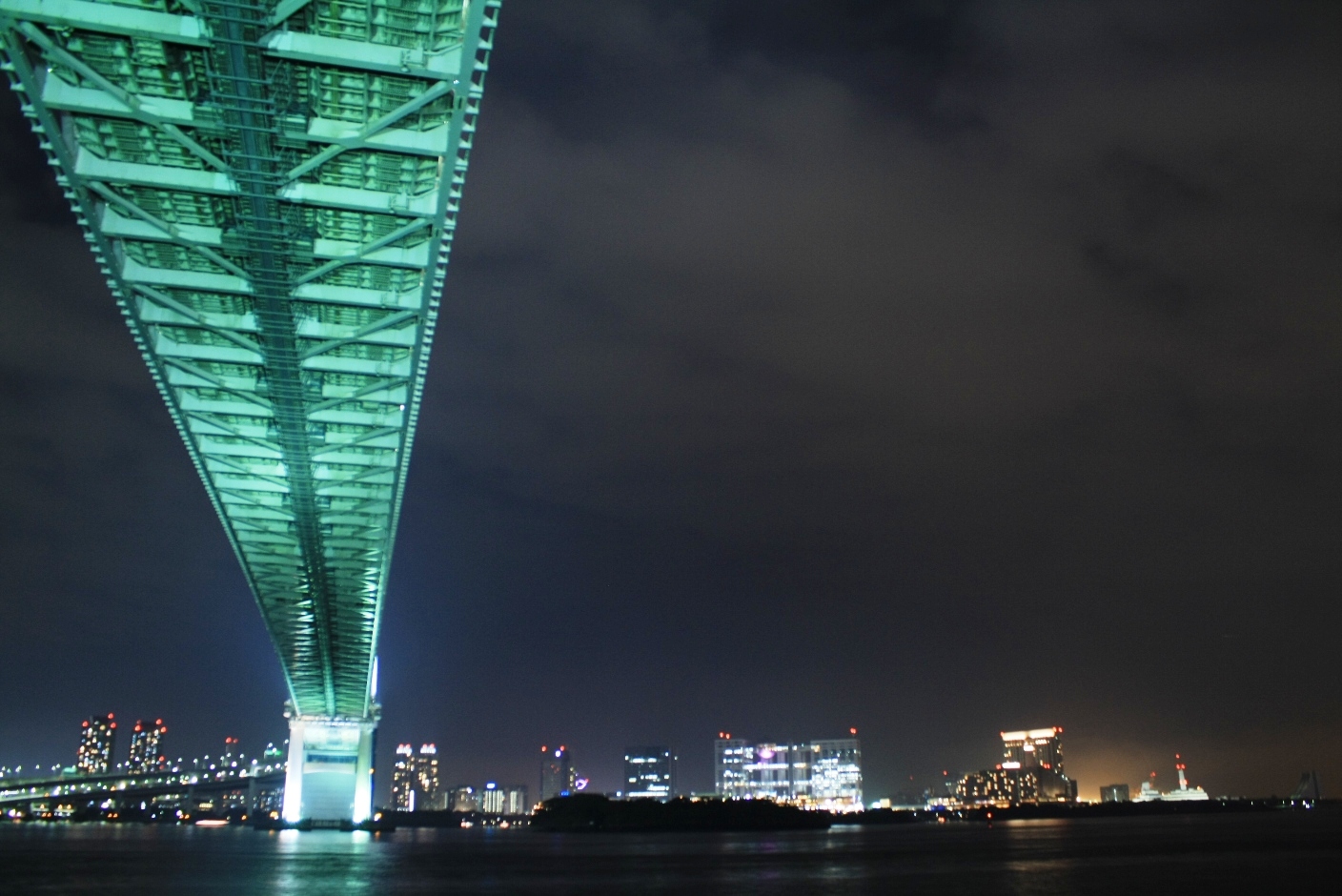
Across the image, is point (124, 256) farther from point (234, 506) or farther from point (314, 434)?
point (234, 506)

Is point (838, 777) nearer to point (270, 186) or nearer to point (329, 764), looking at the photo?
point (329, 764)

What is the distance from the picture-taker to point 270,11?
53.1ft

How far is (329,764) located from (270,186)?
7730 centimetres

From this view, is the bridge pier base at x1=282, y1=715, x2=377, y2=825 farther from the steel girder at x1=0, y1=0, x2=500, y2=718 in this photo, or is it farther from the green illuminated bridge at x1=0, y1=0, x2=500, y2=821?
the steel girder at x1=0, y1=0, x2=500, y2=718

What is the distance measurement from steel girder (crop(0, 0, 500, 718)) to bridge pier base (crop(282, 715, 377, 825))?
58.2m

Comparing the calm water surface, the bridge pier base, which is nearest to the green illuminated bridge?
the calm water surface

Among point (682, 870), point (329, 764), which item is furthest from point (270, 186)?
point (329, 764)

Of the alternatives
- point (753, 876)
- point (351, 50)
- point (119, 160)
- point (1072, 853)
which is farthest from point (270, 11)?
point (1072, 853)

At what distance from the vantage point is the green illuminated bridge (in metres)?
17.0

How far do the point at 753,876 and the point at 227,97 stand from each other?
1174 inches

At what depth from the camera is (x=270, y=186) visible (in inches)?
808

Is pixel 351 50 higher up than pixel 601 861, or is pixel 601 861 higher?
pixel 351 50

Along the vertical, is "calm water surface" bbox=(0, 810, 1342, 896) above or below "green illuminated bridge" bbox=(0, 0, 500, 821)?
below

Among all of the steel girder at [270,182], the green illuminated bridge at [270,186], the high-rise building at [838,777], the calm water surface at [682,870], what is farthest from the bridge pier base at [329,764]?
→ the high-rise building at [838,777]
